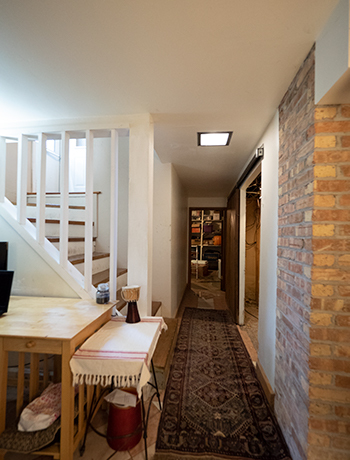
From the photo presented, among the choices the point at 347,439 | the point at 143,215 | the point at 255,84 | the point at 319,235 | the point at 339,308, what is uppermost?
the point at 255,84

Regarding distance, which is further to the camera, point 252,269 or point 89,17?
point 252,269

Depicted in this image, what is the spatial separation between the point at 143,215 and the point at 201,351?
6.13ft

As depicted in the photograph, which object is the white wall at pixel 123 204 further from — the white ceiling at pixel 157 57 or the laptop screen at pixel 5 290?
the laptop screen at pixel 5 290

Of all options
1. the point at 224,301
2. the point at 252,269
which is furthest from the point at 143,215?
the point at 252,269

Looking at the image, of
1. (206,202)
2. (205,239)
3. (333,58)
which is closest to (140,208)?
(333,58)

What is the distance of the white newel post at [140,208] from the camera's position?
190cm

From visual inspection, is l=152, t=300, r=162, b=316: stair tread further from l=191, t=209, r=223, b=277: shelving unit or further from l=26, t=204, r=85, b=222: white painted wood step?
l=191, t=209, r=223, b=277: shelving unit

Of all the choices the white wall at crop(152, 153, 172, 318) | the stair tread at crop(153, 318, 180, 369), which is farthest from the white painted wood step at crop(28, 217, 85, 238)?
the stair tread at crop(153, 318, 180, 369)

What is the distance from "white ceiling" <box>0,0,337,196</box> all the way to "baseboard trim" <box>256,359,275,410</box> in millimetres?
2289

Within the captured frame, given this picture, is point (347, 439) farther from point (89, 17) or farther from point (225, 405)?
point (89, 17)

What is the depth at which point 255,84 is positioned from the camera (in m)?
1.50

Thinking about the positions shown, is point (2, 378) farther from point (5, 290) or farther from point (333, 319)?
point (333, 319)

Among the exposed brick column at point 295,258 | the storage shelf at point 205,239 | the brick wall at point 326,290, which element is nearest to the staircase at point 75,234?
the exposed brick column at point 295,258

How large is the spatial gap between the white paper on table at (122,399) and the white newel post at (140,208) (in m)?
0.56
